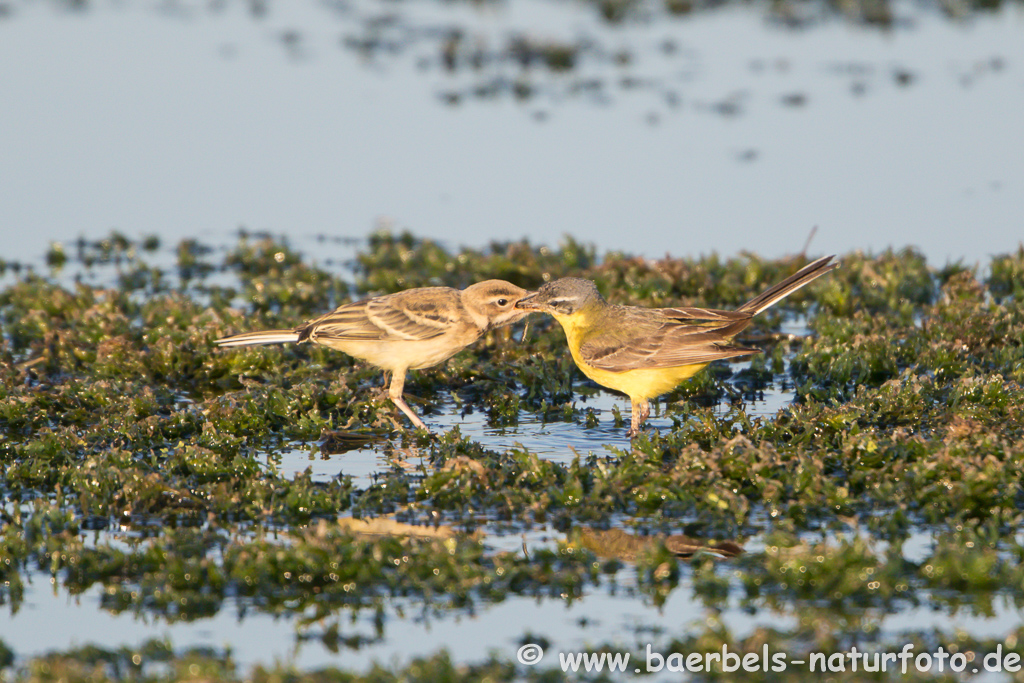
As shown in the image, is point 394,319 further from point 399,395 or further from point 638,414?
point 638,414

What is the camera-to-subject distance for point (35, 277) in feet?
43.6

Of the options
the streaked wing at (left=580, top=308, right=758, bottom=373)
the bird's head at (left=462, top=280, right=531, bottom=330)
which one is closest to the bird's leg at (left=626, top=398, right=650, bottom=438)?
the streaked wing at (left=580, top=308, right=758, bottom=373)

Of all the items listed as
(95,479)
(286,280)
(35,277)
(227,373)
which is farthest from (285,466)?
(35,277)

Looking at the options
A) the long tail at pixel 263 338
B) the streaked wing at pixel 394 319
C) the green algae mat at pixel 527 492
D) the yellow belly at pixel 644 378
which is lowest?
the green algae mat at pixel 527 492

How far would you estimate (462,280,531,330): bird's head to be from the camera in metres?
10.5

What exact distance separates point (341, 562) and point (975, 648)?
3.43 metres

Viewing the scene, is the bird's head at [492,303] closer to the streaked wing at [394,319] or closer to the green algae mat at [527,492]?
the streaked wing at [394,319]

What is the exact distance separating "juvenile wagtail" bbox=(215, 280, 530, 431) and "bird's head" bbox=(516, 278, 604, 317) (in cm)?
35

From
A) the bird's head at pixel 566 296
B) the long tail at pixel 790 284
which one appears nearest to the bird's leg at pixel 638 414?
the bird's head at pixel 566 296

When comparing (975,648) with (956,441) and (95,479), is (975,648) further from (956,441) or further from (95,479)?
(95,479)

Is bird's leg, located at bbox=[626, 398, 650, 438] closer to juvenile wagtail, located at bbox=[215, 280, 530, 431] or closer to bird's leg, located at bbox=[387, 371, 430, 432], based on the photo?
juvenile wagtail, located at bbox=[215, 280, 530, 431]

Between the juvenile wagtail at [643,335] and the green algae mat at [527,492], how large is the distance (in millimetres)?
485

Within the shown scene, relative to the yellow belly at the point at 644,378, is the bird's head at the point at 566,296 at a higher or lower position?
higher

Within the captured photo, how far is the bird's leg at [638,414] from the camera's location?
9.69 metres
